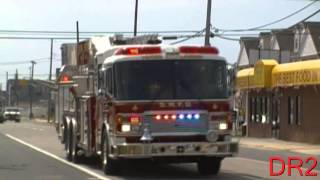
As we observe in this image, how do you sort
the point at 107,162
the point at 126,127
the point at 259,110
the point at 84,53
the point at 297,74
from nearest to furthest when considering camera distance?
the point at 126,127
the point at 107,162
the point at 84,53
the point at 297,74
the point at 259,110

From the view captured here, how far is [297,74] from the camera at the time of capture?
3816 cm

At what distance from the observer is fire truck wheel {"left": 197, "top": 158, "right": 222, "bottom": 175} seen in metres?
17.9

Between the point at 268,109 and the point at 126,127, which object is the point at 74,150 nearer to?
the point at 126,127

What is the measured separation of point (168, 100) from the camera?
1645 centimetres

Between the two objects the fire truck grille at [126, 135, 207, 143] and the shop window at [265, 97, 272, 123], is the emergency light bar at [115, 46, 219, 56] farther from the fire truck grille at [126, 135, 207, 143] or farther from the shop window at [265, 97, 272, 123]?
the shop window at [265, 97, 272, 123]

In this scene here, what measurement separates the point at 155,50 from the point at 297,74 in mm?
22478

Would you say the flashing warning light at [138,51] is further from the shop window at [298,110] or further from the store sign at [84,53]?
the shop window at [298,110]

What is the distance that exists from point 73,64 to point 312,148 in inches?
556

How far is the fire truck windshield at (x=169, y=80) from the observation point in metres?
16.5

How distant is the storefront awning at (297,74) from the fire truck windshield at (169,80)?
64.7 ft

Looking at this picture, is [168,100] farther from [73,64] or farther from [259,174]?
[73,64]

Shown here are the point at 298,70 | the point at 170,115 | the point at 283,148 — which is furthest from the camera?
the point at 298,70

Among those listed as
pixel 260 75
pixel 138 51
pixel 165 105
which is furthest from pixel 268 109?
pixel 165 105

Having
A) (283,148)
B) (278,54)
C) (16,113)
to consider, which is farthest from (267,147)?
(16,113)
